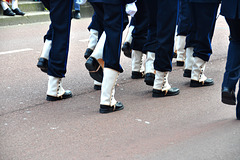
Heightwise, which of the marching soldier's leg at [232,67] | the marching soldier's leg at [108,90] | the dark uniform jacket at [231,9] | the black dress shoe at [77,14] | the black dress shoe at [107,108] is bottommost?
the black dress shoe at [77,14]

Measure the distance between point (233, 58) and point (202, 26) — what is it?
41.5 inches

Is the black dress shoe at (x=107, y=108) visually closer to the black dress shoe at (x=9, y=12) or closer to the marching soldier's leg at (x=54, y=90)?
the marching soldier's leg at (x=54, y=90)

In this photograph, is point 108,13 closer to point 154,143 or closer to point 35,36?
point 154,143

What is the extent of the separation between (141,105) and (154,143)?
1.05 m

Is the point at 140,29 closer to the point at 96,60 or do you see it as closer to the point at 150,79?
the point at 150,79

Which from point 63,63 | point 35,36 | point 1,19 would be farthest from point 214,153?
point 1,19

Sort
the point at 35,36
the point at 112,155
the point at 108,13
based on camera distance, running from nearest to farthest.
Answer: the point at 112,155
the point at 108,13
the point at 35,36

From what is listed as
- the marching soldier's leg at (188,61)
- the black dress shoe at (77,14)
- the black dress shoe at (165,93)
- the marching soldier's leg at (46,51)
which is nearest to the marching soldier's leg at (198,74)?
the marching soldier's leg at (188,61)

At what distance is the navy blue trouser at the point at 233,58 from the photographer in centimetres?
402

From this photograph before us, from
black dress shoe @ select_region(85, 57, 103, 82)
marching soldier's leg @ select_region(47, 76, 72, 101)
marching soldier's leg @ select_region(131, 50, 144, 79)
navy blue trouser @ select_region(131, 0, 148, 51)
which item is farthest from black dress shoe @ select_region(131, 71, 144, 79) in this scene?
marching soldier's leg @ select_region(47, 76, 72, 101)

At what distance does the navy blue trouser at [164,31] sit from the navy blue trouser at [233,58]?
73 cm

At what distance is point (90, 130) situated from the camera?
12.7 ft

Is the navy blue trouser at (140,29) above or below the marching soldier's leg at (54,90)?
above

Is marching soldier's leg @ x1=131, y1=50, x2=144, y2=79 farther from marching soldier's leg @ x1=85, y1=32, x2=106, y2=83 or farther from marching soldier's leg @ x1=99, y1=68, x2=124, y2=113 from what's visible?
marching soldier's leg @ x1=99, y1=68, x2=124, y2=113
